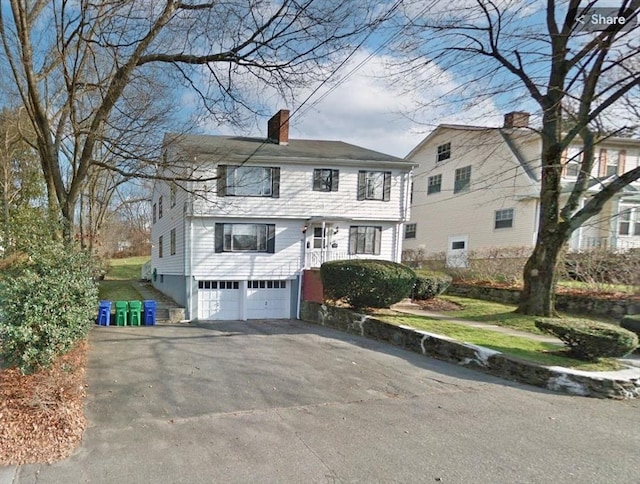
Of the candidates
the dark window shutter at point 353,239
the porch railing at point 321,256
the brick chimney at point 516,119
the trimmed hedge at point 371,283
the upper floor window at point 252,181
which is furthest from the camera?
the dark window shutter at point 353,239

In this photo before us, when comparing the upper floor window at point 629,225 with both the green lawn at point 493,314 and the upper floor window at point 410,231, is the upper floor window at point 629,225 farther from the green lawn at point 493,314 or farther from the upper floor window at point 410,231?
the upper floor window at point 410,231

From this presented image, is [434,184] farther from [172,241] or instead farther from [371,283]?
[172,241]

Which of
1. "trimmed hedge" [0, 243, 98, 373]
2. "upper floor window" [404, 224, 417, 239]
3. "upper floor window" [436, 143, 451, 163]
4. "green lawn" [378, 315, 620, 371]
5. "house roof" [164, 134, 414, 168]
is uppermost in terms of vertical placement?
"upper floor window" [436, 143, 451, 163]

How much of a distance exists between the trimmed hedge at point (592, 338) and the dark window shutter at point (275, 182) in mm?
11592

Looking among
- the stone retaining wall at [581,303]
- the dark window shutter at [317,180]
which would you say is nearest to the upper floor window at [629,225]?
the stone retaining wall at [581,303]

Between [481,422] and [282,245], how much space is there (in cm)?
1231

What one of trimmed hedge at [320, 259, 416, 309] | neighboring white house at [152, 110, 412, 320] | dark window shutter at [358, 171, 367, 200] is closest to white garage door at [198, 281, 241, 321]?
neighboring white house at [152, 110, 412, 320]

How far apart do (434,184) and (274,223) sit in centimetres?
1328

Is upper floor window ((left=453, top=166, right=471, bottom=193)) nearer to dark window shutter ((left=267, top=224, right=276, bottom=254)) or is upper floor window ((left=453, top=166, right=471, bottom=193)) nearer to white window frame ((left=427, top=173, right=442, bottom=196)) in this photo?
white window frame ((left=427, top=173, right=442, bottom=196))

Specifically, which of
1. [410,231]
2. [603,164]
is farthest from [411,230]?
[603,164]

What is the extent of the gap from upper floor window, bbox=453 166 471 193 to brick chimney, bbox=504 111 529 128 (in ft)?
33.6

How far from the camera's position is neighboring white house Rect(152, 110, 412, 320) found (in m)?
15.1

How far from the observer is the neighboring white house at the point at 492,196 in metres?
17.4

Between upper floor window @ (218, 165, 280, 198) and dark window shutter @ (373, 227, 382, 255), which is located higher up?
upper floor window @ (218, 165, 280, 198)
